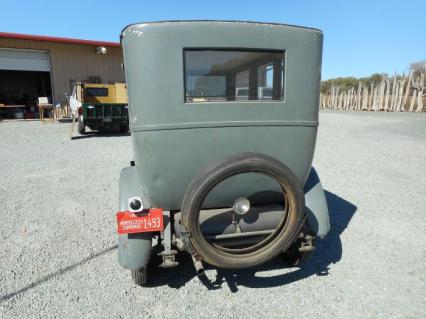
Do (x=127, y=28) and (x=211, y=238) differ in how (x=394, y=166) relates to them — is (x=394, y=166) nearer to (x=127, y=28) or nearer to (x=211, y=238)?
(x=211, y=238)

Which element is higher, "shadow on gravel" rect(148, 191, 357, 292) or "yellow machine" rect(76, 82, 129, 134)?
"yellow machine" rect(76, 82, 129, 134)

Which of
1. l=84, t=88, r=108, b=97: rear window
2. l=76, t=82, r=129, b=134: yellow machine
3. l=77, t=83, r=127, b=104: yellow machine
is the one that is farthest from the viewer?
l=84, t=88, r=108, b=97: rear window

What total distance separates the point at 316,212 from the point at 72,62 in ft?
61.5

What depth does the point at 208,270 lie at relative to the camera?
2.99m

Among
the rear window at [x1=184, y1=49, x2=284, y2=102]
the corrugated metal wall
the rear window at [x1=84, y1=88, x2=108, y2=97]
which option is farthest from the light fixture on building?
the rear window at [x1=184, y1=49, x2=284, y2=102]

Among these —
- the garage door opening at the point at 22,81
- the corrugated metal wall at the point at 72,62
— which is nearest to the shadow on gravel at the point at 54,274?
the corrugated metal wall at the point at 72,62

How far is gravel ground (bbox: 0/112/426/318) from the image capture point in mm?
2438

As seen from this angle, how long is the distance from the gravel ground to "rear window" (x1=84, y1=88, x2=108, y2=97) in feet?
24.5

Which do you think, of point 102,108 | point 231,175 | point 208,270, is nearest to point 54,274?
point 208,270

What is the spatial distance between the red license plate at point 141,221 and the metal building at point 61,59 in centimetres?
1751

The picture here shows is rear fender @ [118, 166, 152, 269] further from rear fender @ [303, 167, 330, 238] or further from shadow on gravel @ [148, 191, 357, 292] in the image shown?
rear fender @ [303, 167, 330, 238]

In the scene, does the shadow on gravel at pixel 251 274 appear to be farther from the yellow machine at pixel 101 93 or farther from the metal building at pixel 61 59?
the metal building at pixel 61 59

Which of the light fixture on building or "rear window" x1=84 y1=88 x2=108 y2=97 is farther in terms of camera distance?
the light fixture on building

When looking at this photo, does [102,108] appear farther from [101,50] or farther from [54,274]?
[54,274]
